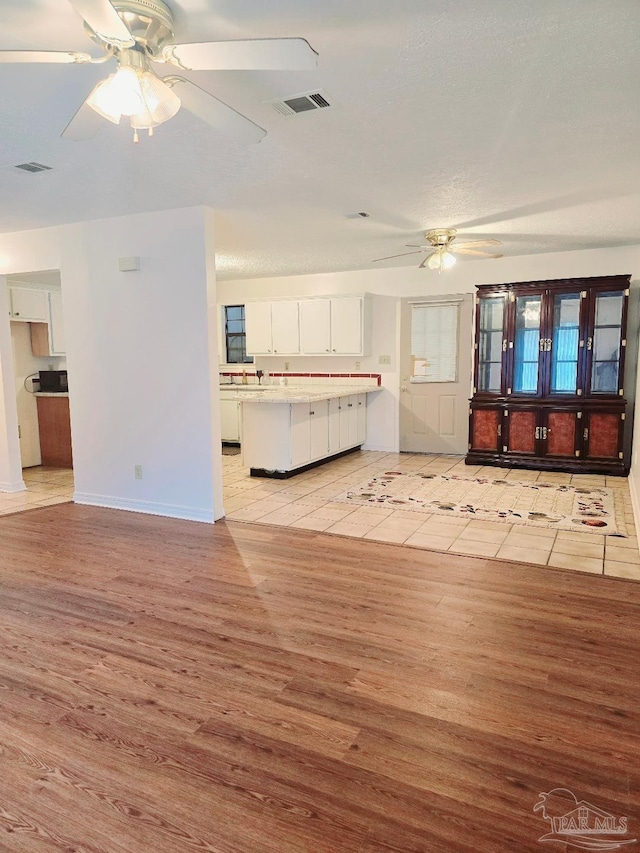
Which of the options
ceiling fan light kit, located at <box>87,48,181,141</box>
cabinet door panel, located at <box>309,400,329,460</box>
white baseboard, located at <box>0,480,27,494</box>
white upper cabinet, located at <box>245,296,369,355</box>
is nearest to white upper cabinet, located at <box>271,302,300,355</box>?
white upper cabinet, located at <box>245,296,369,355</box>

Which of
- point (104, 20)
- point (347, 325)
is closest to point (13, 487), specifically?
point (347, 325)

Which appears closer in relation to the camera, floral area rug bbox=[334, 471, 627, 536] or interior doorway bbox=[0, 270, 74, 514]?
floral area rug bbox=[334, 471, 627, 536]

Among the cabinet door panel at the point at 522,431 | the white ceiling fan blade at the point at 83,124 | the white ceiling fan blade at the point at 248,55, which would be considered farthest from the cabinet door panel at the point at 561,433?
the white ceiling fan blade at the point at 83,124

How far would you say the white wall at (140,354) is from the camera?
13.8ft

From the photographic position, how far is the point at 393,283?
7.07m

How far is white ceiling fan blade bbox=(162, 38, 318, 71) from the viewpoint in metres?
1.52

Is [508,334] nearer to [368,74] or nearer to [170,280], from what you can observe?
[170,280]

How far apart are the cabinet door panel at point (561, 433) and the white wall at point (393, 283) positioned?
162 cm

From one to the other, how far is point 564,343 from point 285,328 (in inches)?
141

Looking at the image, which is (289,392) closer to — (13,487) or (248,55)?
(13,487)

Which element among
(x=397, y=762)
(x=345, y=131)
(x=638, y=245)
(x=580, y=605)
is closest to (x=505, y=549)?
(x=580, y=605)

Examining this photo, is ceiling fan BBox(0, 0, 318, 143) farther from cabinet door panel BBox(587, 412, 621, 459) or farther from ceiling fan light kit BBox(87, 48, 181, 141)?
cabinet door panel BBox(587, 412, 621, 459)

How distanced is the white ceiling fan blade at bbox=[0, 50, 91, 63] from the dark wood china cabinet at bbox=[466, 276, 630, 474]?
525 cm

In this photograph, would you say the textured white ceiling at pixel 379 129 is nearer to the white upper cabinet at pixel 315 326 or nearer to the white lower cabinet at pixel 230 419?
the white upper cabinet at pixel 315 326
